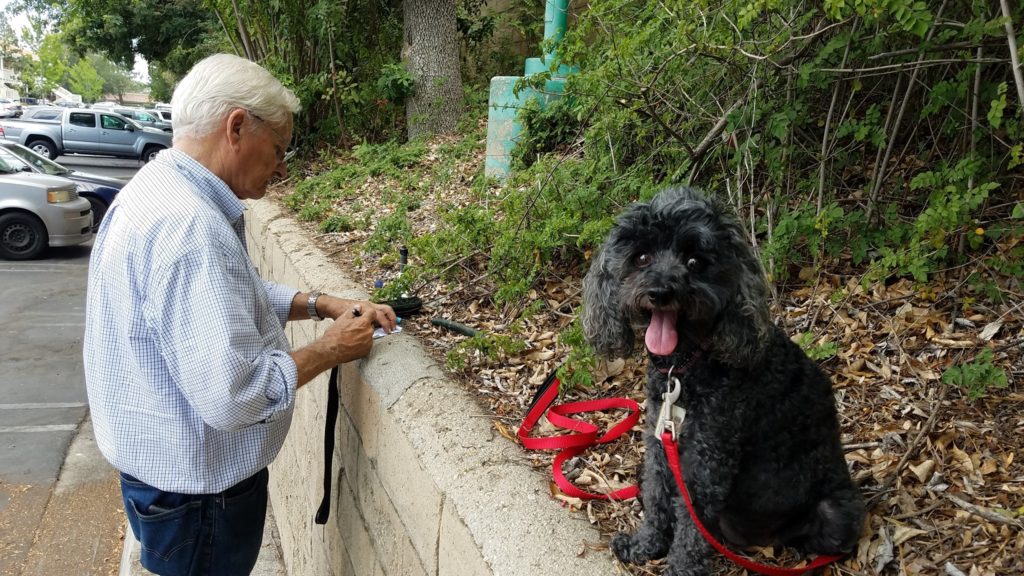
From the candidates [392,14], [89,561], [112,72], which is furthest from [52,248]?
[112,72]

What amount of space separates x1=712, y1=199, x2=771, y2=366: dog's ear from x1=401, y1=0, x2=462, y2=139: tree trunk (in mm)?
7692

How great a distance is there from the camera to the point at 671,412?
2.23 meters

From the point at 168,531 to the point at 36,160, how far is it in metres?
16.0

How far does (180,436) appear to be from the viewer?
2.48 meters

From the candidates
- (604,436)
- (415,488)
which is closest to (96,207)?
(415,488)

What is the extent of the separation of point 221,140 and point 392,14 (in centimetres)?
950

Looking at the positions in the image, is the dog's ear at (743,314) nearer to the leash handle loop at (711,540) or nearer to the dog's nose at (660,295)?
the dog's nose at (660,295)

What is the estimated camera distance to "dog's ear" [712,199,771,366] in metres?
2.09

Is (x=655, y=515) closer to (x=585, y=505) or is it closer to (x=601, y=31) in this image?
(x=585, y=505)

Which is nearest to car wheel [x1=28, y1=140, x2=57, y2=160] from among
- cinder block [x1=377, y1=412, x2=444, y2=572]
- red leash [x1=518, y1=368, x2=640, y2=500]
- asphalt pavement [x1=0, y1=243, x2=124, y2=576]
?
asphalt pavement [x1=0, y1=243, x2=124, y2=576]

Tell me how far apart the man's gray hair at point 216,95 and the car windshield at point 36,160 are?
49.2 ft

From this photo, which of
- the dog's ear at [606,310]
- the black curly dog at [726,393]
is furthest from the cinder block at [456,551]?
the dog's ear at [606,310]

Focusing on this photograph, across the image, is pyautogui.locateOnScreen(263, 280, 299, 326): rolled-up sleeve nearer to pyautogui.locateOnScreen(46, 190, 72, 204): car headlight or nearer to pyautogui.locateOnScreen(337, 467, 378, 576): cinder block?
pyautogui.locateOnScreen(337, 467, 378, 576): cinder block

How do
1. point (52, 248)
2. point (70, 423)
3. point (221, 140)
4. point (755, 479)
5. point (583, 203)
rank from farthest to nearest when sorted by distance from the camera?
point (52, 248), point (70, 423), point (583, 203), point (221, 140), point (755, 479)
